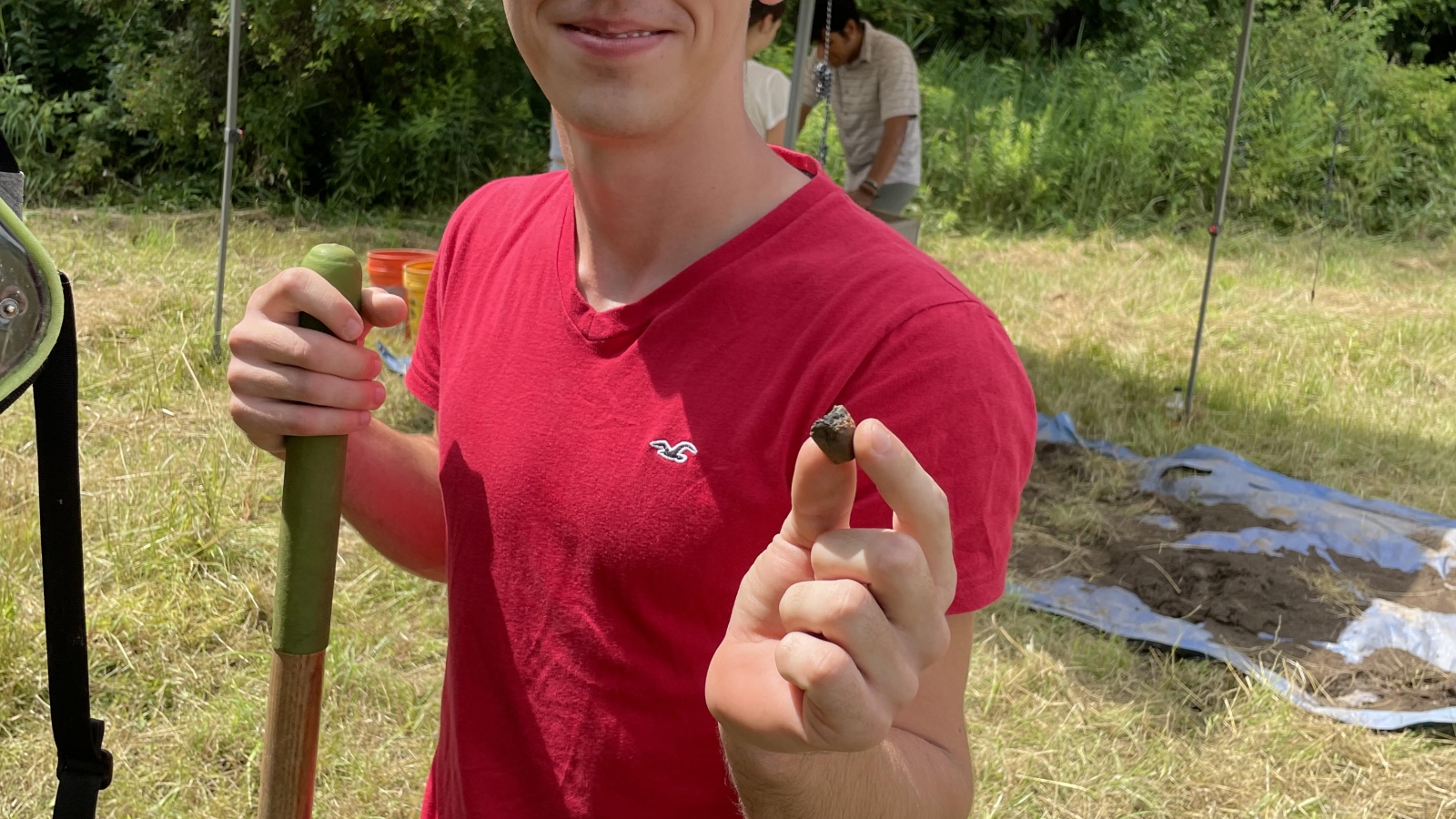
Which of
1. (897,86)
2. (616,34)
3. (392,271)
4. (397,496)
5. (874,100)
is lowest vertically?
(392,271)

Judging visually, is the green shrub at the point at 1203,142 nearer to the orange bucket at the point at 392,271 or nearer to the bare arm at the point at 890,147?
the bare arm at the point at 890,147

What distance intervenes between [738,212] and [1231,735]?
120 inches

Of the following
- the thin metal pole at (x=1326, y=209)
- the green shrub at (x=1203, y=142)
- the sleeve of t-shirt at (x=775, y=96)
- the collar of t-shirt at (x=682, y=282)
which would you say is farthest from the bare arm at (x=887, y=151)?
the collar of t-shirt at (x=682, y=282)

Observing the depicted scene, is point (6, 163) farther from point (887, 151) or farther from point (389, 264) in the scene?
point (887, 151)

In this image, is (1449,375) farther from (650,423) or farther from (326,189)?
(326,189)

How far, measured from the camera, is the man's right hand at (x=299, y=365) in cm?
133

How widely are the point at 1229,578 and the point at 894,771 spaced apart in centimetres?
411

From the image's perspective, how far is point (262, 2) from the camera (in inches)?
374

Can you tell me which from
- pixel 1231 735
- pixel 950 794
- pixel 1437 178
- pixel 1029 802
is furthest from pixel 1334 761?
pixel 1437 178

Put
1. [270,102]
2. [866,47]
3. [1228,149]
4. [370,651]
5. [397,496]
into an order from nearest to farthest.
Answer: [397,496]
[370,651]
[1228,149]
[866,47]
[270,102]

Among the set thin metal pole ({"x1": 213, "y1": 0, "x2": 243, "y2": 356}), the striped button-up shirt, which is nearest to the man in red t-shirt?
thin metal pole ({"x1": 213, "y1": 0, "x2": 243, "y2": 356})

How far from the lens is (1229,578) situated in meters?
4.76

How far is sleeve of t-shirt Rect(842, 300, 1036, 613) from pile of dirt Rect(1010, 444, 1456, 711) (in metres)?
3.36

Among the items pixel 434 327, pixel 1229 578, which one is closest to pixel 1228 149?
pixel 1229 578
